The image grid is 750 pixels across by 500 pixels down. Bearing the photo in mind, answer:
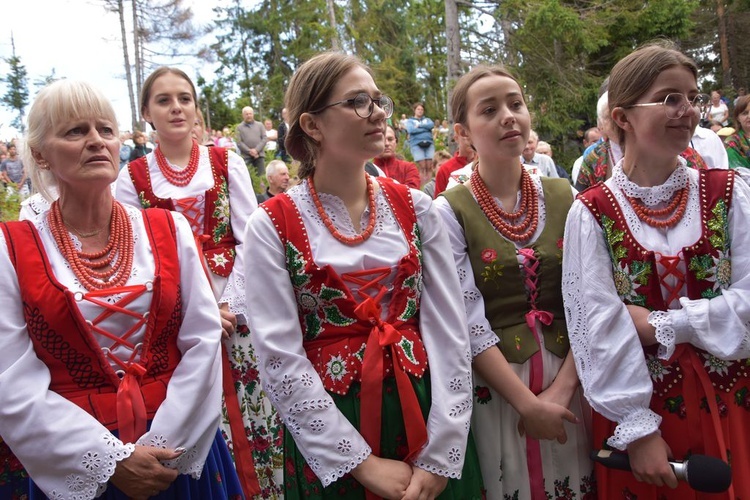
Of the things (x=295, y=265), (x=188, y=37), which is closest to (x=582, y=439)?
(x=295, y=265)

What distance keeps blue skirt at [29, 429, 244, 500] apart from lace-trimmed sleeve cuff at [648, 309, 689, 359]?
151 centimetres

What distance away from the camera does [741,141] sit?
4.73 m

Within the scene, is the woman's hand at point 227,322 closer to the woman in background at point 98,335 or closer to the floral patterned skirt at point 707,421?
the woman in background at point 98,335

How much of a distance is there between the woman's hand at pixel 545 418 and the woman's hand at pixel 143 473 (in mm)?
Answer: 1135

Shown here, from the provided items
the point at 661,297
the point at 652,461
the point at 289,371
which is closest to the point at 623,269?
the point at 661,297

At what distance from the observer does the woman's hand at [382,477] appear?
6.47 feet

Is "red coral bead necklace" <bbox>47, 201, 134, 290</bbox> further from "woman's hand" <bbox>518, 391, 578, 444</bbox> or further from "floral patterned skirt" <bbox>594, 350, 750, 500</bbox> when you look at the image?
"floral patterned skirt" <bbox>594, 350, 750, 500</bbox>

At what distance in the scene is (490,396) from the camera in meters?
2.42

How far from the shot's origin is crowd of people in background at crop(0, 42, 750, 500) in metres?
2.03

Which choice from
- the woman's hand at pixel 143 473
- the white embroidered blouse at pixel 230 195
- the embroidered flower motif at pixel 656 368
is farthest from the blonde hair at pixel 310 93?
the embroidered flower motif at pixel 656 368

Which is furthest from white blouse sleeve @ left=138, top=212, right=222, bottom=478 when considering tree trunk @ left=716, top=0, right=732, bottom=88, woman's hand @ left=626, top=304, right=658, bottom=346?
tree trunk @ left=716, top=0, right=732, bottom=88

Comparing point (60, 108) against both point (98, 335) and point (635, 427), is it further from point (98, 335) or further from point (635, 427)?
point (635, 427)

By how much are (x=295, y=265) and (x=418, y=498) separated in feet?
2.62

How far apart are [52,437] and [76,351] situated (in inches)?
10.4
